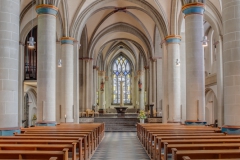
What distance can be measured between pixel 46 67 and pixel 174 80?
8.54 m

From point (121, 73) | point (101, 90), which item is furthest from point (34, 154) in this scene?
point (121, 73)

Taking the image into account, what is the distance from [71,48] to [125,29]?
1192 centimetres

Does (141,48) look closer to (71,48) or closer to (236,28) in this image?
(71,48)

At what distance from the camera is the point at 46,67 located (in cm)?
1295

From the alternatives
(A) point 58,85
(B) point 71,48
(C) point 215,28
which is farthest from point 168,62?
(A) point 58,85

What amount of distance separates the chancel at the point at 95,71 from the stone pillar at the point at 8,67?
0.03 meters

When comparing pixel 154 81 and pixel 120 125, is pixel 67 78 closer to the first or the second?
pixel 120 125

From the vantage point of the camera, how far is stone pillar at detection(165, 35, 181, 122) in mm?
18031

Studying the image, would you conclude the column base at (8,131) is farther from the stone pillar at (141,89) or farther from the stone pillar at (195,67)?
the stone pillar at (141,89)

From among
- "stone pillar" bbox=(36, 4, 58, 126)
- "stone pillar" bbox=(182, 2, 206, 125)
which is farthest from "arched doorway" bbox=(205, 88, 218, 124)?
"stone pillar" bbox=(36, 4, 58, 126)

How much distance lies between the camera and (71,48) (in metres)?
18.6

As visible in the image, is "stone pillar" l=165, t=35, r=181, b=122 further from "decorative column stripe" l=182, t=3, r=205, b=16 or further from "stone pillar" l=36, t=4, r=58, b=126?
"stone pillar" l=36, t=4, r=58, b=126

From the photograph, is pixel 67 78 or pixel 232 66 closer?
pixel 232 66

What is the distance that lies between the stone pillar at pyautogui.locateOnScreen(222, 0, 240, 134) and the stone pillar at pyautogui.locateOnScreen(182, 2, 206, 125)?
14.3ft
